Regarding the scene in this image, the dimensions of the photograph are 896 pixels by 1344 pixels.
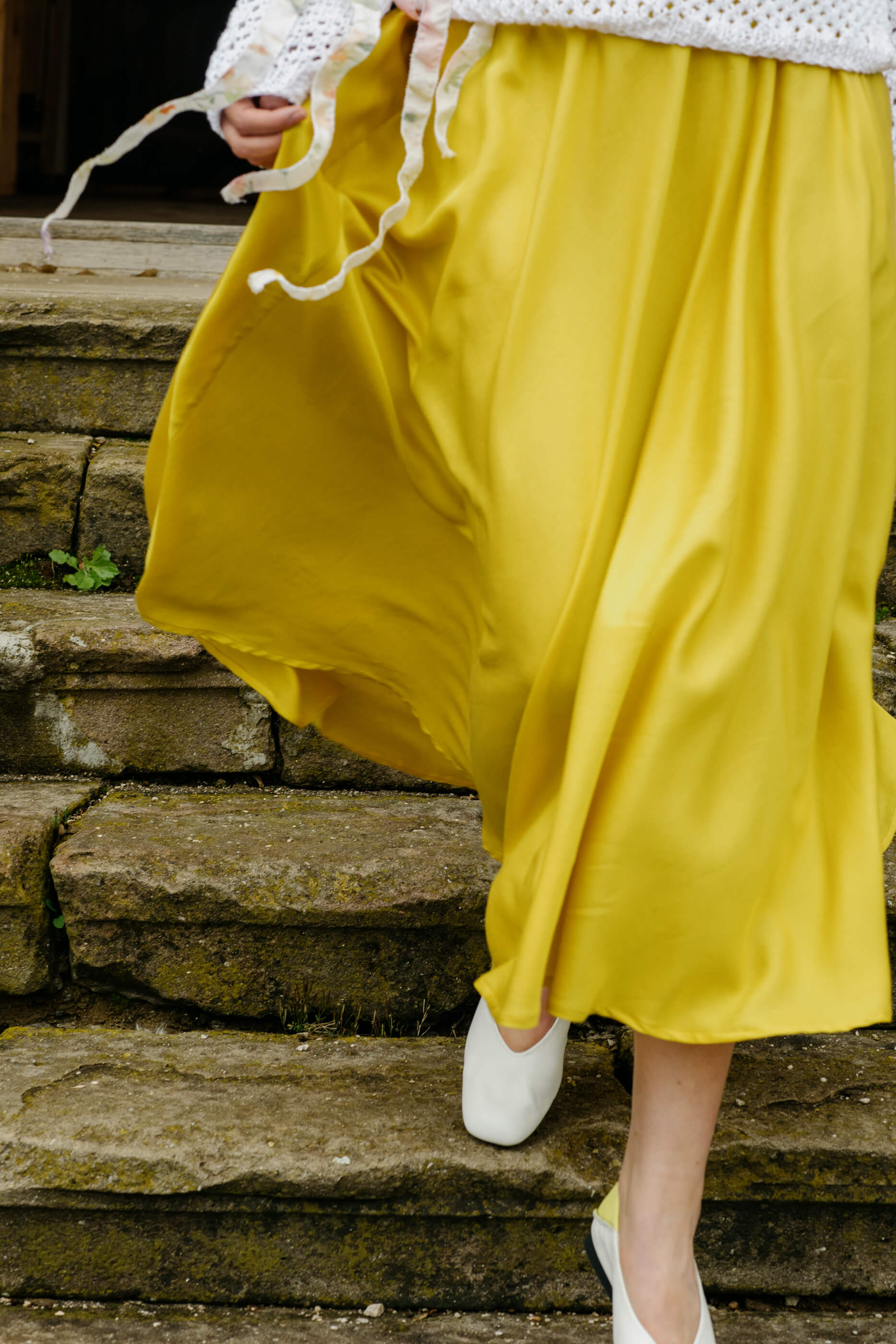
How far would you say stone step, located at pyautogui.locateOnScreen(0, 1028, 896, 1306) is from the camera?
4.18 ft

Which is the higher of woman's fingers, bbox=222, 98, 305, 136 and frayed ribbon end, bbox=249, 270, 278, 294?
woman's fingers, bbox=222, 98, 305, 136

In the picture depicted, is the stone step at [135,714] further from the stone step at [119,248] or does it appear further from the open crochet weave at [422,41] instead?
the stone step at [119,248]

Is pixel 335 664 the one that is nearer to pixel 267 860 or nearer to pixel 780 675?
pixel 267 860

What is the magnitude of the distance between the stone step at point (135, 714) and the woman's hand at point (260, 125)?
0.83 m

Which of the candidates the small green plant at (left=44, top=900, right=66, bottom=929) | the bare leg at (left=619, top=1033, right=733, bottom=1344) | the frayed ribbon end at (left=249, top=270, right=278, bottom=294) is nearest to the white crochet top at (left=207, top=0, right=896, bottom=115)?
the frayed ribbon end at (left=249, top=270, right=278, bottom=294)

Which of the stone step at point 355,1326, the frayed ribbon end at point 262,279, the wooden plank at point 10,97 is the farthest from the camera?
the wooden plank at point 10,97

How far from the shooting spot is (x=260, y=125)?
108 cm

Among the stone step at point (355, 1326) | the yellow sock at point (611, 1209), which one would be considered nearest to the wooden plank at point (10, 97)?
the stone step at point (355, 1326)

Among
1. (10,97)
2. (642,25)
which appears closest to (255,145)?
(642,25)

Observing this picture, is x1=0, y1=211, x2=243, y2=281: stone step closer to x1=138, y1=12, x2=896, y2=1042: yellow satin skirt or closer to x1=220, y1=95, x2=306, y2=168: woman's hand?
x1=220, y1=95, x2=306, y2=168: woman's hand

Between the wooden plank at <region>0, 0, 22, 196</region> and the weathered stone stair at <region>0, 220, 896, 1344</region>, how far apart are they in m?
3.85

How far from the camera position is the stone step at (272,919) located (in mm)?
1537

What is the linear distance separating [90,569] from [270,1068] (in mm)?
1030

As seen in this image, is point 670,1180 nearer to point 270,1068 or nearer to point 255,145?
point 270,1068
